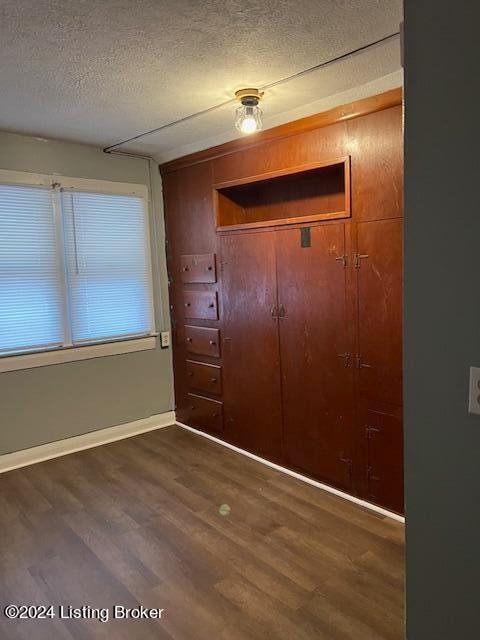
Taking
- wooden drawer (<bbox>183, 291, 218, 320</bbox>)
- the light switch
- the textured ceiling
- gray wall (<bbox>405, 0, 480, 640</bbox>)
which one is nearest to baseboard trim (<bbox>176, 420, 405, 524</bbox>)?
wooden drawer (<bbox>183, 291, 218, 320</bbox>)

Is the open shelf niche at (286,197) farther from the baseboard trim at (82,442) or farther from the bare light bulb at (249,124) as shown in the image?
the baseboard trim at (82,442)

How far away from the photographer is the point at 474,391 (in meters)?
1.10

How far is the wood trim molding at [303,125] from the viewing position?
244cm

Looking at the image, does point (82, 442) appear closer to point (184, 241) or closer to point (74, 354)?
point (74, 354)

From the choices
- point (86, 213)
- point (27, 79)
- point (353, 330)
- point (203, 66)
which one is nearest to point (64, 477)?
point (86, 213)

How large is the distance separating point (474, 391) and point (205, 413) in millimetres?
2963

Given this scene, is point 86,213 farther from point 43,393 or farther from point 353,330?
point 353,330

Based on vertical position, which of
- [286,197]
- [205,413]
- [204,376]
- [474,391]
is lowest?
[205,413]

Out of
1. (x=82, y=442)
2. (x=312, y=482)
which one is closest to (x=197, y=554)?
(x=312, y=482)

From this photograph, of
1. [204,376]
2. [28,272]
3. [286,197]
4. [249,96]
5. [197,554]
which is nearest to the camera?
[197,554]

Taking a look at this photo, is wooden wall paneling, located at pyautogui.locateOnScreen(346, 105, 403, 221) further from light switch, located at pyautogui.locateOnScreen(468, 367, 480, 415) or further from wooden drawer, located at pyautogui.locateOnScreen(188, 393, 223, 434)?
wooden drawer, located at pyautogui.locateOnScreen(188, 393, 223, 434)

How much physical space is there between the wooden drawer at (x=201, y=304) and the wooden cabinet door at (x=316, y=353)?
70 centimetres

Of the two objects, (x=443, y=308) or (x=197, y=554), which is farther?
(x=197, y=554)

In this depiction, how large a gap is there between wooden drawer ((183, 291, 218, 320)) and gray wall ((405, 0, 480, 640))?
2.50 meters
